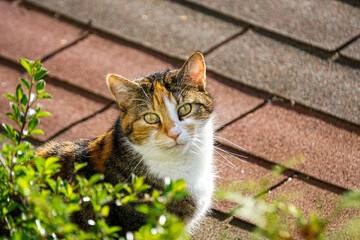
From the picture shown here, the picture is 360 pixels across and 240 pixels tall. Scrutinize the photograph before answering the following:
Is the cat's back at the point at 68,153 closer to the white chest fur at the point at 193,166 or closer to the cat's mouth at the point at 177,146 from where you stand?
the white chest fur at the point at 193,166

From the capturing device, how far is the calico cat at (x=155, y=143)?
246 cm

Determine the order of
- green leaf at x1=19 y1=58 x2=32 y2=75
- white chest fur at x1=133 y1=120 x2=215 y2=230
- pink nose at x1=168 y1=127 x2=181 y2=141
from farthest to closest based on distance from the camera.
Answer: white chest fur at x1=133 y1=120 x2=215 y2=230 → pink nose at x1=168 y1=127 x2=181 y2=141 → green leaf at x1=19 y1=58 x2=32 y2=75

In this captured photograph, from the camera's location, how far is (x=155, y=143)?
2.47m

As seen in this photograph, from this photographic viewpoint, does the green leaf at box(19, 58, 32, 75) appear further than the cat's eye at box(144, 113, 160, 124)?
No

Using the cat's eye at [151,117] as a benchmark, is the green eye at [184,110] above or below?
above

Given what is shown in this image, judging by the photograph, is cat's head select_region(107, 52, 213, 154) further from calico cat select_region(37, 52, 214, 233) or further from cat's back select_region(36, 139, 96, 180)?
cat's back select_region(36, 139, 96, 180)

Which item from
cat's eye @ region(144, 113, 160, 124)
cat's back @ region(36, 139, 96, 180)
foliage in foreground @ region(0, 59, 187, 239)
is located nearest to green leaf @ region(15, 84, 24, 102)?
foliage in foreground @ region(0, 59, 187, 239)

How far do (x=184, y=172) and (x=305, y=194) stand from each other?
75 cm

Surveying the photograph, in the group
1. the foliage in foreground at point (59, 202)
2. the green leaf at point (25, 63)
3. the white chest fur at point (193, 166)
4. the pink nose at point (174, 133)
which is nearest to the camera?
the foliage in foreground at point (59, 202)

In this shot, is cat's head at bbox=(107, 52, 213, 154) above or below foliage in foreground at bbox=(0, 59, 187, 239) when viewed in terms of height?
above

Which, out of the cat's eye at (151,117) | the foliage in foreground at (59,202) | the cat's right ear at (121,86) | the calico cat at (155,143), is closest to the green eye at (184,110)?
the calico cat at (155,143)

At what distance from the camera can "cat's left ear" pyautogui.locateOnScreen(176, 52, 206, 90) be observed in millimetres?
2506

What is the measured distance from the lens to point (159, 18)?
4.07 meters

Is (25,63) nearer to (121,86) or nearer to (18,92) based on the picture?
(18,92)
